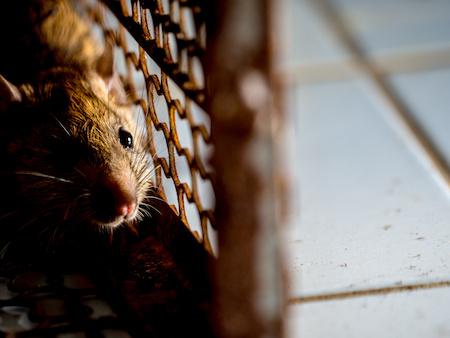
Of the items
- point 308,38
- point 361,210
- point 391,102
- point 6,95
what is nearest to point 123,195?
point 6,95

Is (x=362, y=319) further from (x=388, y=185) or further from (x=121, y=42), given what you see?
(x=121, y=42)

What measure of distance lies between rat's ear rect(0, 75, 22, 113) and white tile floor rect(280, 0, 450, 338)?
2.28 feet

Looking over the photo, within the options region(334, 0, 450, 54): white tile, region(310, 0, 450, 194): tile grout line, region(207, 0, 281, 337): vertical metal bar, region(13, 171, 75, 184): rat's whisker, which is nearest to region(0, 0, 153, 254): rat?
region(13, 171, 75, 184): rat's whisker

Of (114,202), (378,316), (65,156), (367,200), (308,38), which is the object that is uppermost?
(308,38)

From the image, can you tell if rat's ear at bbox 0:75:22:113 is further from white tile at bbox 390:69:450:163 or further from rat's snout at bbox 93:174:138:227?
white tile at bbox 390:69:450:163

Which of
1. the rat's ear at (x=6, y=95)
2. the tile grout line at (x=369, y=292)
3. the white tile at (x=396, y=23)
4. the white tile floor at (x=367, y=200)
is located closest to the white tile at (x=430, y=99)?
the white tile floor at (x=367, y=200)

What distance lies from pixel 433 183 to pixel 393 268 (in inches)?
14.1

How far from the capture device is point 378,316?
0.88 meters

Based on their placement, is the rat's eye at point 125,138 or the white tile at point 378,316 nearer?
the white tile at point 378,316

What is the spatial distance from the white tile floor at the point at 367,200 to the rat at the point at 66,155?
16.5 inches

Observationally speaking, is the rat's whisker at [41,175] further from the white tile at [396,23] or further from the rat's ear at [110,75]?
the white tile at [396,23]

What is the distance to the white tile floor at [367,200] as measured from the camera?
0.89 m

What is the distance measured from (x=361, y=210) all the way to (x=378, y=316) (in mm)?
358

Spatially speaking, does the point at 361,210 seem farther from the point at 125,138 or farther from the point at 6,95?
the point at 6,95
